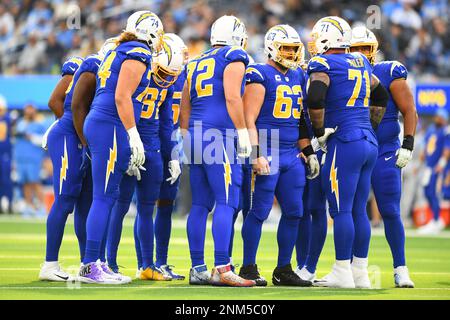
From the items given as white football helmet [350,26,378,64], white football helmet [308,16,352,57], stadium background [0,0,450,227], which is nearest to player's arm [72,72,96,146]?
white football helmet [308,16,352,57]

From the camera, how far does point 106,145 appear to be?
7730 millimetres

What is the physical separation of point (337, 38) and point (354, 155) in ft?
3.41

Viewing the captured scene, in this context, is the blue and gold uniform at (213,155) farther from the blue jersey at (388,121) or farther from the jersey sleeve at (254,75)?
the blue jersey at (388,121)

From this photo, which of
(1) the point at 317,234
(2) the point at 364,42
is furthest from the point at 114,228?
(2) the point at 364,42

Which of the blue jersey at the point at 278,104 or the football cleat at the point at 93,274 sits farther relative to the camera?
the blue jersey at the point at 278,104

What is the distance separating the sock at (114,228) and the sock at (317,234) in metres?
1.69

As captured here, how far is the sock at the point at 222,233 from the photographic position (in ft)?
25.4

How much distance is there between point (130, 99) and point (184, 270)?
2394mm

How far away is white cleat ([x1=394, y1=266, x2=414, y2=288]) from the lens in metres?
8.10

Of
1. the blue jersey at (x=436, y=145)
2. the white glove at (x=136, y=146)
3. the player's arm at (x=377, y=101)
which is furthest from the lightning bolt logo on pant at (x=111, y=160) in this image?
the blue jersey at (x=436, y=145)

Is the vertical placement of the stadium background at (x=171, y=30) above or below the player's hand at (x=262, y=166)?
above

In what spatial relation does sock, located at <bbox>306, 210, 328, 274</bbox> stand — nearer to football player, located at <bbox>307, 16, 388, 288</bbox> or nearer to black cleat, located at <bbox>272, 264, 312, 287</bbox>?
football player, located at <bbox>307, 16, 388, 288</bbox>

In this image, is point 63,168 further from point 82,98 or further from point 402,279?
point 402,279
